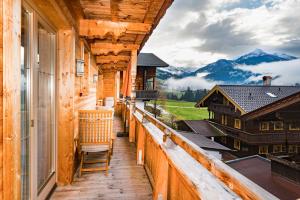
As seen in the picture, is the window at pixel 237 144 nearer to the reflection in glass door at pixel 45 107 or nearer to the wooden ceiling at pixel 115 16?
the wooden ceiling at pixel 115 16

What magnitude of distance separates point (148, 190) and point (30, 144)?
170 centimetres

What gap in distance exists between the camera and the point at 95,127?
355 centimetres

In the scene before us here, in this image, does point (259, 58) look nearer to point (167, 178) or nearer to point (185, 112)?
point (185, 112)

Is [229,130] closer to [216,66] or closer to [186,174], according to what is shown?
[186,174]

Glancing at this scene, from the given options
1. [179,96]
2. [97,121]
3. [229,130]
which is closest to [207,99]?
[229,130]

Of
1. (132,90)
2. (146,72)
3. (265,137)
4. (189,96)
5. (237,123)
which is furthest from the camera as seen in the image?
(189,96)

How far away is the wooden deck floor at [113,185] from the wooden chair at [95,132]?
0.21 m

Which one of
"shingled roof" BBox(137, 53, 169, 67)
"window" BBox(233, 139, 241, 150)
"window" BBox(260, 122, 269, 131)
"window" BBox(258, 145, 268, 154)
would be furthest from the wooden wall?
"shingled roof" BBox(137, 53, 169, 67)

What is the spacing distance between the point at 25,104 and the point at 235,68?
632 ft

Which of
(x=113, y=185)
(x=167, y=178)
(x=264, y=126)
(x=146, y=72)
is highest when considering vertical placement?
(x=146, y=72)

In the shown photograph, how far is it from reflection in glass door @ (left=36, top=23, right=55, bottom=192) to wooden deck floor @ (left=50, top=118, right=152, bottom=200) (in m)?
0.40

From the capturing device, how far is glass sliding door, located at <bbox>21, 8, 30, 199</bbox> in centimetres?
190

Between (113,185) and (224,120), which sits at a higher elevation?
(113,185)


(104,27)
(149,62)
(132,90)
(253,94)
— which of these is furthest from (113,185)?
(149,62)
